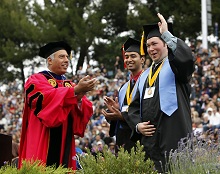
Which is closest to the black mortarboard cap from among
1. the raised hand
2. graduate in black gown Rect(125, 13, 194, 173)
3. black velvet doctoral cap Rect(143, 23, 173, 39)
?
the raised hand

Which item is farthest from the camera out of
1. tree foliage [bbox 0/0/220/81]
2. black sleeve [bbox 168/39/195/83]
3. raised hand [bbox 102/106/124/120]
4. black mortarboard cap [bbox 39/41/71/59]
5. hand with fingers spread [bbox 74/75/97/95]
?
tree foliage [bbox 0/0/220/81]

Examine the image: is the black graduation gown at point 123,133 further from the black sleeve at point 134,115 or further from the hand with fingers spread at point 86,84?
the black sleeve at point 134,115

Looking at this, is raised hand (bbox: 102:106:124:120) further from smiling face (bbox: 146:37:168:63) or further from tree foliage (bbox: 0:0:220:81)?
tree foliage (bbox: 0:0:220:81)

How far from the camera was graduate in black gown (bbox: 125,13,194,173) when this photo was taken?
254 inches

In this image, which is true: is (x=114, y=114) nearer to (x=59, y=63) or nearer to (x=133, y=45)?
(x=59, y=63)

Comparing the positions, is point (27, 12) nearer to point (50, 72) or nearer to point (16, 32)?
point (16, 32)

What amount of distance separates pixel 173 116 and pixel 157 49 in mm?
820

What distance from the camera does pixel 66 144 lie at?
Answer: 26.1 feet

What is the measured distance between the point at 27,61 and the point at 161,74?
39.9 metres

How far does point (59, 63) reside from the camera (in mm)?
8102

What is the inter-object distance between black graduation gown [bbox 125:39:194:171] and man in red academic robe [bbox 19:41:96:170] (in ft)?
3.90

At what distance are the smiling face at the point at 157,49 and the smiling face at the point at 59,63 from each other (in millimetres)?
1559

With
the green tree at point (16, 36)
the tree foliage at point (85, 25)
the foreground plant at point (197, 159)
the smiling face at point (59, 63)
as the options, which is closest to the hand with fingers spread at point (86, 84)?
the smiling face at point (59, 63)

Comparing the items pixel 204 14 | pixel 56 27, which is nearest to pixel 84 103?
pixel 204 14
